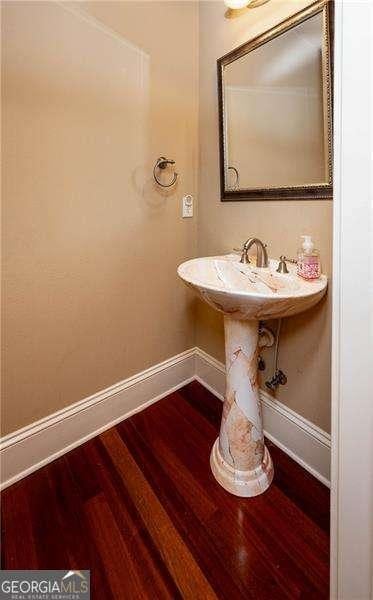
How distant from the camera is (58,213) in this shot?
1.15 metres

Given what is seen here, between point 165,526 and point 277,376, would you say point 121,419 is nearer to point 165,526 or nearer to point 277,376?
point 165,526

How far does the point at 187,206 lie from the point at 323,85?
807 millimetres

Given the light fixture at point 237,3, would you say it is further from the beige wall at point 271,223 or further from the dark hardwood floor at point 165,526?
the dark hardwood floor at point 165,526

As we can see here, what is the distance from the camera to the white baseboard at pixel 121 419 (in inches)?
46.3

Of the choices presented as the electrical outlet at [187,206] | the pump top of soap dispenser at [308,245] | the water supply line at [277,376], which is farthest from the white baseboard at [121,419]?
the electrical outlet at [187,206]

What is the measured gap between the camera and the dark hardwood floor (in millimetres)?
877

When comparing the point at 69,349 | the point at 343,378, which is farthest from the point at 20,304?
the point at 343,378

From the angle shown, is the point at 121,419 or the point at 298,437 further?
the point at 121,419

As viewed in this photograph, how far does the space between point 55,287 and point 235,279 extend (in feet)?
2.49

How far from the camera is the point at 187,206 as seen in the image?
1.62 m

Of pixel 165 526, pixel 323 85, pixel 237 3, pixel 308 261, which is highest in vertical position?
pixel 237 3

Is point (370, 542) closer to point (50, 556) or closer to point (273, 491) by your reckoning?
point (273, 491)

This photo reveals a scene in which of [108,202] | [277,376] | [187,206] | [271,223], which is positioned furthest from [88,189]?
[277,376]

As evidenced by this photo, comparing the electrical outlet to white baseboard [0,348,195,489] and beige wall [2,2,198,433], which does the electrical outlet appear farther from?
white baseboard [0,348,195,489]
